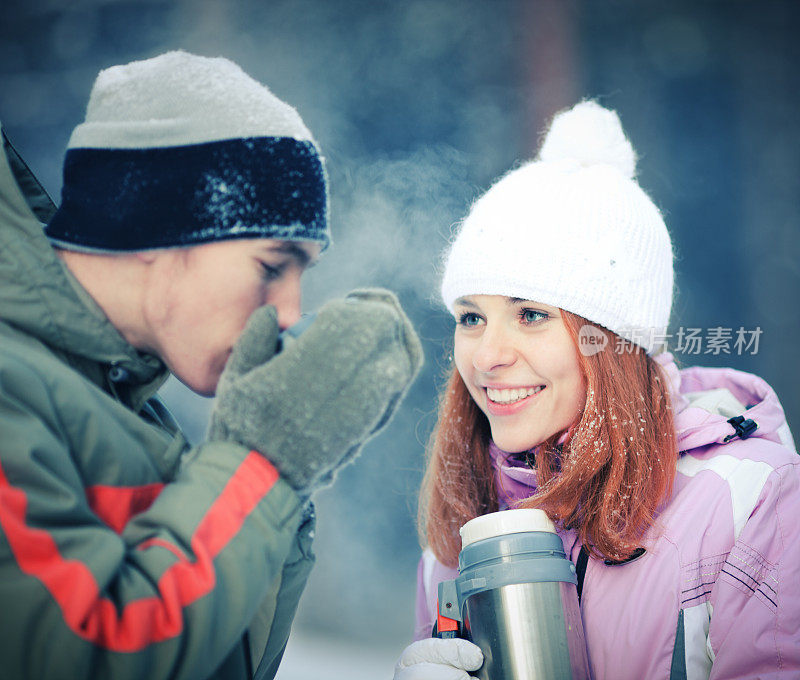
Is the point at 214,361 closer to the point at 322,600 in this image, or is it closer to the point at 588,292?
the point at 588,292

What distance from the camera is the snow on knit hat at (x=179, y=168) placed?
2.95ft

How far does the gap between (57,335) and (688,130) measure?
246 centimetres

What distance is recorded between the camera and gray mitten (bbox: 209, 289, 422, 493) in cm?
80

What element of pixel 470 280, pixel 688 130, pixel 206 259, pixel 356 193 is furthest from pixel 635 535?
pixel 688 130

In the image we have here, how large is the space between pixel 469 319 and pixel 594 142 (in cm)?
53

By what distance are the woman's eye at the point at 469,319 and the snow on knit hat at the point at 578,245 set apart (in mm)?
60

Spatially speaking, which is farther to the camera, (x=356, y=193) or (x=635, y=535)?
(x=356, y=193)

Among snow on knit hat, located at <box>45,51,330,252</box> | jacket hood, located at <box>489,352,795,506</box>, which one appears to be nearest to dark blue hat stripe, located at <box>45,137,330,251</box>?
snow on knit hat, located at <box>45,51,330,252</box>

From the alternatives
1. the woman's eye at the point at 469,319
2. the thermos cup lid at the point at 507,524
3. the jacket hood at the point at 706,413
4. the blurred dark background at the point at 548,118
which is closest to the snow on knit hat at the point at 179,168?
the thermos cup lid at the point at 507,524

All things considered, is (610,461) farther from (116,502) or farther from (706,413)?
(116,502)

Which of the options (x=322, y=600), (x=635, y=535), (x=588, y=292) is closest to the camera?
(x=635, y=535)

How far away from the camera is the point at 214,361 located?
94 centimetres

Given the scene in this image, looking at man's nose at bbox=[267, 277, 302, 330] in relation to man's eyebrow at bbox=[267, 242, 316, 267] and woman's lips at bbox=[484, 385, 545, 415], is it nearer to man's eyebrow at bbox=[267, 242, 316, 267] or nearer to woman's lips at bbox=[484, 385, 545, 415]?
man's eyebrow at bbox=[267, 242, 316, 267]

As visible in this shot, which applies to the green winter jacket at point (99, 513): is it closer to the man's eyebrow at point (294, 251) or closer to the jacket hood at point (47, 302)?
the jacket hood at point (47, 302)
